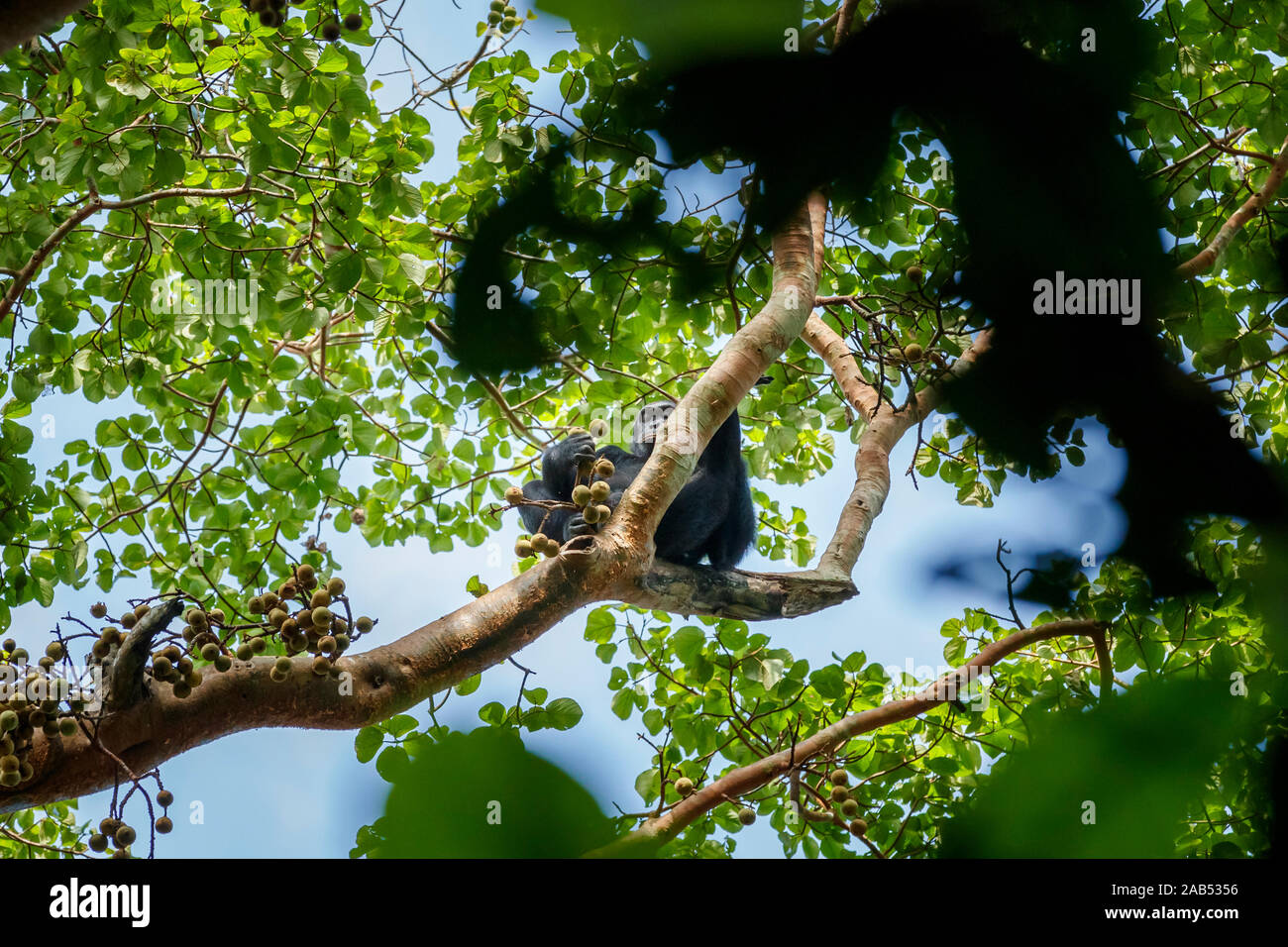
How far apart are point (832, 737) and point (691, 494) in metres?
1.50

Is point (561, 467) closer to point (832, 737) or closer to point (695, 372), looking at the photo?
point (695, 372)

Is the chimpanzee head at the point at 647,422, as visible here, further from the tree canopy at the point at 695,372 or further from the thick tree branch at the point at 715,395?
the thick tree branch at the point at 715,395

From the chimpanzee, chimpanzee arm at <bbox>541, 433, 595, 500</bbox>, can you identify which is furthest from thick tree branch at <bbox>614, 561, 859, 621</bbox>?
chimpanzee arm at <bbox>541, 433, 595, 500</bbox>

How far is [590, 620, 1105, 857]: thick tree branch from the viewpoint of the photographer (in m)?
2.04

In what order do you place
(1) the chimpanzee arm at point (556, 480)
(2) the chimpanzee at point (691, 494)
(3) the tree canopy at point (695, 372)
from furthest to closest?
(1) the chimpanzee arm at point (556, 480) < (2) the chimpanzee at point (691, 494) < (3) the tree canopy at point (695, 372)

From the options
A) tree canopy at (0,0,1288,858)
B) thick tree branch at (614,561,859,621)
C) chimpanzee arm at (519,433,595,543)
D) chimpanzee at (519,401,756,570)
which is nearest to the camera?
tree canopy at (0,0,1288,858)

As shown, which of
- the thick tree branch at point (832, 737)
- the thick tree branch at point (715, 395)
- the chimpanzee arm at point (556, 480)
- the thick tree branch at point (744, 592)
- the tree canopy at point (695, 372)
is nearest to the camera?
the tree canopy at point (695, 372)

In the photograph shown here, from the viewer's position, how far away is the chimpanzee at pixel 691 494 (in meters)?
3.69

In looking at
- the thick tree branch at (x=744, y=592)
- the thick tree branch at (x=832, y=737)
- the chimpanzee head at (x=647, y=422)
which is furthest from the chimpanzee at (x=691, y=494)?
the thick tree branch at (x=832, y=737)

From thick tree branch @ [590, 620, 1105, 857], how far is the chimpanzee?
1069 millimetres

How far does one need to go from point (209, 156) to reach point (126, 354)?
92 cm

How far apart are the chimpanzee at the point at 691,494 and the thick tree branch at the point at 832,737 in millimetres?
1069

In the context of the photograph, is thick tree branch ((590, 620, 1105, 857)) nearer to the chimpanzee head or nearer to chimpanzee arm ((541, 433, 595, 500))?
the chimpanzee head

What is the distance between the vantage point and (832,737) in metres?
2.33
